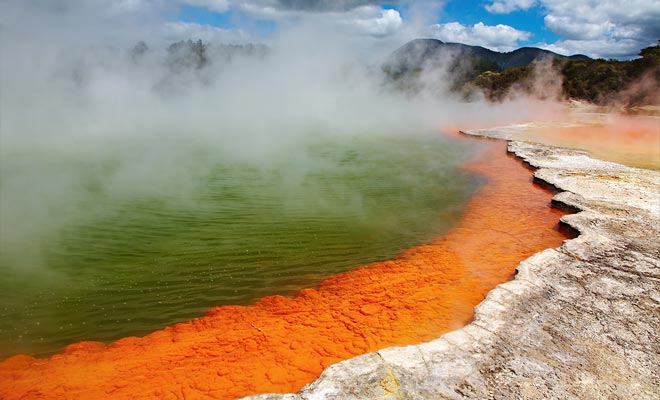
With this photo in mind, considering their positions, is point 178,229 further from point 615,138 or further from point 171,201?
point 615,138

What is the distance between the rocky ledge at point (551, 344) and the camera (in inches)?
89.1

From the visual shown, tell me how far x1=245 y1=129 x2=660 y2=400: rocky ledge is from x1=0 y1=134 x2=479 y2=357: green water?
5.35ft

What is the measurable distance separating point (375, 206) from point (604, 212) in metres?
2.89

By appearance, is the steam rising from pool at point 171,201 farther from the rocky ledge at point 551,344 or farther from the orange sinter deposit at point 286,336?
the rocky ledge at point 551,344

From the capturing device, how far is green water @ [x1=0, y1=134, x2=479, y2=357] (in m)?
3.64

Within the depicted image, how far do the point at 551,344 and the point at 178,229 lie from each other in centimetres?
418

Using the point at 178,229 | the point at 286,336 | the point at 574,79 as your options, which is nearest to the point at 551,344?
the point at 286,336

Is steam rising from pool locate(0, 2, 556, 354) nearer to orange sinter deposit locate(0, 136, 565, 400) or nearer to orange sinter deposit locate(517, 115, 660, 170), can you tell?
orange sinter deposit locate(0, 136, 565, 400)

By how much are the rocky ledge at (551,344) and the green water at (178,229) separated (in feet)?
5.35

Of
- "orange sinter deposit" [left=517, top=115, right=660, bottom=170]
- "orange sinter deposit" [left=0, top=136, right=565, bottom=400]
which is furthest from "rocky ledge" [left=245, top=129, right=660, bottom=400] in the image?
"orange sinter deposit" [left=517, top=115, right=660, bottom=170]

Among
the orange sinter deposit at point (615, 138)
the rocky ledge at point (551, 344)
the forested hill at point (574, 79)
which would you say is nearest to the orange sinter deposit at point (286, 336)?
the rocky ledge at point (551, 344)

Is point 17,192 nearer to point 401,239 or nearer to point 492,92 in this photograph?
point 401,239

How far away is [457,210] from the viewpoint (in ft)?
19.6

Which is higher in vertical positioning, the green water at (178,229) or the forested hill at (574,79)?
the forested hill at (574,79)
